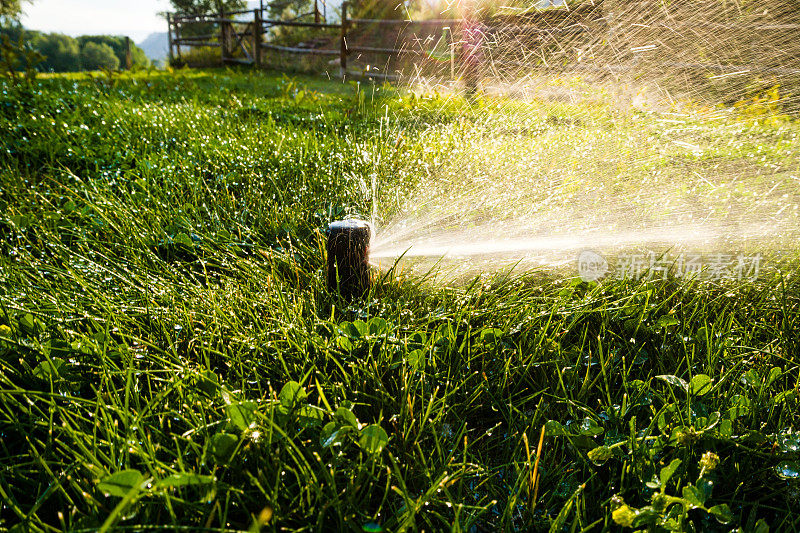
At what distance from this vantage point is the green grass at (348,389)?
0.99 m

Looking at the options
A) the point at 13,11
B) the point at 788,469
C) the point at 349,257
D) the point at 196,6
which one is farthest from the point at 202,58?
the point at 13,11

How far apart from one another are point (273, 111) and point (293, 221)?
9.31 feet

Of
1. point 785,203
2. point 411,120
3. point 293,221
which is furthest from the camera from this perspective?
point 411,120

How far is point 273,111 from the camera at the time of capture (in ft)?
15.6

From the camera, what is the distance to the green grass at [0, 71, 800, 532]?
993 mm

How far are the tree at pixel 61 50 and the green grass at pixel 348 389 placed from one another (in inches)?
3415

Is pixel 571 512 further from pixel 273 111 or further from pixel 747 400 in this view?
pixel 273 111

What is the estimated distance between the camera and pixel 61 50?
75.7 meters

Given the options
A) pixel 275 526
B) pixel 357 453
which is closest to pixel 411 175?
pixel 357 453

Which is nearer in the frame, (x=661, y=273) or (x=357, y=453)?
(x=357, y=453)

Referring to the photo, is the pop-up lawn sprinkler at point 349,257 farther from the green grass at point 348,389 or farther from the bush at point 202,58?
the bush at point 202,58

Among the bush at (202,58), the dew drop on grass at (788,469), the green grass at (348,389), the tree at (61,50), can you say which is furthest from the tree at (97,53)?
the dew drop on grass at (788,469)

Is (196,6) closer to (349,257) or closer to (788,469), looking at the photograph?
(349,257)

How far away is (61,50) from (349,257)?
9641cm
